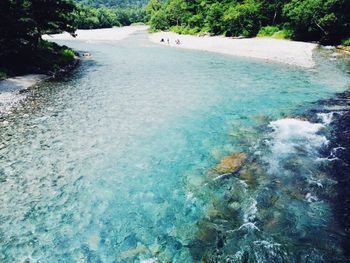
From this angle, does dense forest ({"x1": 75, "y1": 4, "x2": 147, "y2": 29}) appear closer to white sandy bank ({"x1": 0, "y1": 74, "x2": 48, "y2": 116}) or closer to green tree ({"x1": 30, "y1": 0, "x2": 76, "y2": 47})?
green tree ({"x1": 30, "y1": 0, "x2": 76, "y2": 47})

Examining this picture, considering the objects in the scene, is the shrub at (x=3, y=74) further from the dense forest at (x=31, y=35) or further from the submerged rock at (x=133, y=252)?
the submerged rock at (x=133, y=252)

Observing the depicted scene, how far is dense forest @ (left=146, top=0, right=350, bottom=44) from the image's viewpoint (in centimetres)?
4866

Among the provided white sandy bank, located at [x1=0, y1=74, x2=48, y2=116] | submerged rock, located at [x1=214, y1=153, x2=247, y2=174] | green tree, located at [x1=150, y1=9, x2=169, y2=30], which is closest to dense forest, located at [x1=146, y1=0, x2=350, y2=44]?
green tree, located at [x1=150, y1=9, x2=169, y2=30]

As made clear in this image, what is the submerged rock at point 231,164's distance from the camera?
48.6ft

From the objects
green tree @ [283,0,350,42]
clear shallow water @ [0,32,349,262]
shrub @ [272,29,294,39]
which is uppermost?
green tree @ [283,0,350,42]

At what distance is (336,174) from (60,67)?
34266mm

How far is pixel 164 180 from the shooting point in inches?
582

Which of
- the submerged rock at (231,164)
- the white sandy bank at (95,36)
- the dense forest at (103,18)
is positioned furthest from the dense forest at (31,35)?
the dense forest at (103,18)

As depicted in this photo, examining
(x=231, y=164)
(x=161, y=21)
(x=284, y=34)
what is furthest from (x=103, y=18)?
(x=231, y=164)

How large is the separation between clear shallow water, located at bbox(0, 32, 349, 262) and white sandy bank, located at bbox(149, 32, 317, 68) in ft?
45.2

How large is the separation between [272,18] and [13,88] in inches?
2126

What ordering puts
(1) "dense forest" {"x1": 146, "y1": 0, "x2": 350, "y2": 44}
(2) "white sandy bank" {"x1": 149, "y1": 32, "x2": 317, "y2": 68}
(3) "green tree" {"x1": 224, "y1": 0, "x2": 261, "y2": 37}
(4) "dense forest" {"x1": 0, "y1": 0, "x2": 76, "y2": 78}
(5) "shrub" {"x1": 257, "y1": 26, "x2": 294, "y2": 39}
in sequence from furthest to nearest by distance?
(3) "green tree" {"x1": 224, "y1": 0, "x2": 261, "y2": 37}, (5) "shrub" {"x1": 257, "y1": 26, "x2": 294, "y2": 39}, (1) "dense forest" {"x1": 146, "y1": 0, "x2": 350, "y2": 44}, (2) "white sandy bank" {"x1": 149, "y1": 32, "x2": 317, "y2": 68}, (4) "dense forest" {"x1": 0, "y1": 0, "x2": 76, "y2": 78}

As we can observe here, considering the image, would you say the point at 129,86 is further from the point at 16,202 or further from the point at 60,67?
the point at 16,202

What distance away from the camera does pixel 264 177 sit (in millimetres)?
13945
